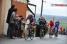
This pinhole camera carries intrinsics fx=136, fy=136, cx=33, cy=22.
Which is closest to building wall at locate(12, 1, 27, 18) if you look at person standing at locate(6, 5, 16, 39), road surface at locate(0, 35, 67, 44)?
person standing at locate(6, 5, 16, 39)

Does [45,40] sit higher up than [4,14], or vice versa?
[4,14]

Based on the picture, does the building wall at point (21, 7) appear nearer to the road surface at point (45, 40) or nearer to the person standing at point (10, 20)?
the person standing at point (10, 20)

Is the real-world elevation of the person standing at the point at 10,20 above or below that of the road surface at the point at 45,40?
above

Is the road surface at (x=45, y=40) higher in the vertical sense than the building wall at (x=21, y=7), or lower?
lower

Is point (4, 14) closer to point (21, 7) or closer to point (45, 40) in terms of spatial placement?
point (21, 7)

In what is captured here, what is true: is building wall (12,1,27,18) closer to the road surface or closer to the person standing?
the person standing

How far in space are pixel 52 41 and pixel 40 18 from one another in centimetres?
19

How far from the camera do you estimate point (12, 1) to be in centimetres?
97

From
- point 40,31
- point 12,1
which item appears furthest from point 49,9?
point 12,1

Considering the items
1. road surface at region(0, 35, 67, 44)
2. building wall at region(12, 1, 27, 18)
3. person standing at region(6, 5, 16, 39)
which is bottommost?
road surface at region(0, 35, 67, 44)

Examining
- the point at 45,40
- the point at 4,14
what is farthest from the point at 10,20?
the point at 45,40

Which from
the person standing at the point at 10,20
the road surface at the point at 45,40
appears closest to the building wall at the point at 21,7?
the person standing at the point at 10,20

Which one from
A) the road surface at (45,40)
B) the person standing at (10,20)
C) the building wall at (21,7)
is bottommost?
the road surface at (45,40)

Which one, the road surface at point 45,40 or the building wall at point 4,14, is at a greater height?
the building wall at point 4,14
